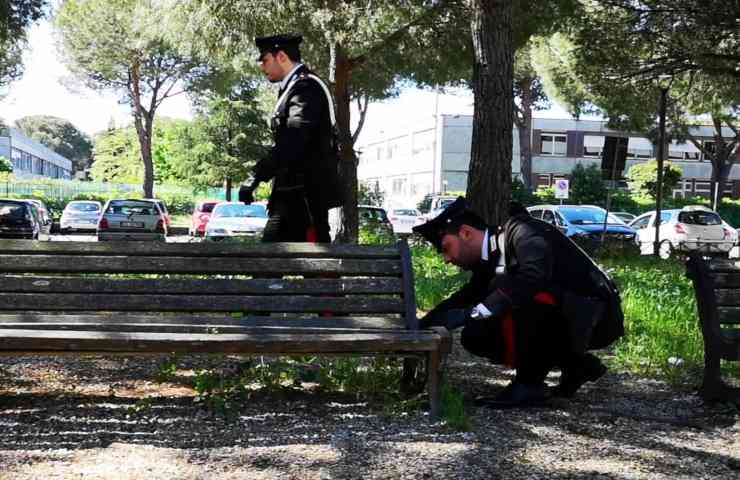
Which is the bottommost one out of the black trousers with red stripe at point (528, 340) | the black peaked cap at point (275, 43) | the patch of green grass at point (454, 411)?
the patch of green grass at point (454, 411)

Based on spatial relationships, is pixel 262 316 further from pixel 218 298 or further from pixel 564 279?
pixel 564 279

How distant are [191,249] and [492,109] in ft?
18.4

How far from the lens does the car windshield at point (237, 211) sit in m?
21.6

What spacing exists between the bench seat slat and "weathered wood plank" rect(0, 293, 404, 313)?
0.42 feet

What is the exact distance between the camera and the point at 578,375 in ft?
15.1

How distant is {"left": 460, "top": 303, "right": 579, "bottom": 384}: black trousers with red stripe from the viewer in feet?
14.0

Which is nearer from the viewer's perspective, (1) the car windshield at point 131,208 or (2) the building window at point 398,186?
(1) the car windshield at point 131,208

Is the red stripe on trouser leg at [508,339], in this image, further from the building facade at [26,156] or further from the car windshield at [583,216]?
the building facade at [26,156]

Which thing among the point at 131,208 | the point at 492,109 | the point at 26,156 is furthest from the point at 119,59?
the point at 26,156

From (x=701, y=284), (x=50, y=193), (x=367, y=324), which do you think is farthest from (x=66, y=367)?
(x=50, y=193)

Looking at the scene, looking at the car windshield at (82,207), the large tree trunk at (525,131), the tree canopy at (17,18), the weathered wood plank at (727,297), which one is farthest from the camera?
the large tree trunk at (525,131)

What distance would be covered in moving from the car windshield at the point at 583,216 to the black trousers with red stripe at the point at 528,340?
20285 millimetres

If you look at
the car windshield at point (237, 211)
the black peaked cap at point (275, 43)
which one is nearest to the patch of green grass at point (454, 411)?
the black peaked cap at point (275, 43)

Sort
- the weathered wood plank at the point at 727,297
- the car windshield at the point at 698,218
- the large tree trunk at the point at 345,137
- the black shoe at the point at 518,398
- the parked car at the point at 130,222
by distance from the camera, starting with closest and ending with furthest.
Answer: the black shoe at the point at 518,398
the weathered wood plank at the point at 727,297
the large tree trunk at the point at 345,137
the parked car at the point at 130,222
the car windshield at the point at 698,218
